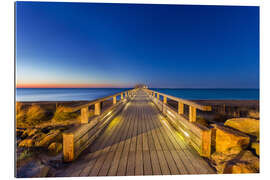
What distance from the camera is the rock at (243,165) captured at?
1.82 m

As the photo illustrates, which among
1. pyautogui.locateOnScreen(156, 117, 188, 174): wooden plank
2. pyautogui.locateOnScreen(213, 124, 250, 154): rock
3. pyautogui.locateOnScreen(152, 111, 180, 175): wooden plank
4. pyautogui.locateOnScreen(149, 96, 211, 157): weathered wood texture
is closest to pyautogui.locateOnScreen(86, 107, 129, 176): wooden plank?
pyautogui.locateOnScreen(152, 111, 180, 175): wooden plank

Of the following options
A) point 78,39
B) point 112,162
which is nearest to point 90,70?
point 78,39

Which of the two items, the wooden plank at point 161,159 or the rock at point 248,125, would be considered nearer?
the wooden plank at point 161,159

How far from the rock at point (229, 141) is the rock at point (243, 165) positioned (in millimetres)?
167

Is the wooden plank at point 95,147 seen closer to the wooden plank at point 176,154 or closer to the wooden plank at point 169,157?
the wooden plank at point 169,157

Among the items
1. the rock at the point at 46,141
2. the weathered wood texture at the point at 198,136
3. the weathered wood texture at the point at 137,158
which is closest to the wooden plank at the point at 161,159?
the weathered wood texture at the point at 137,158

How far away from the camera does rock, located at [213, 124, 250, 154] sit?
220 cm

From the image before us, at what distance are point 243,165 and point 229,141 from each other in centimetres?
48

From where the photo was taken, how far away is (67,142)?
6.20 feet

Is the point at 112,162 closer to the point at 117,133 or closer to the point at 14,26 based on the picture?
the point at 117,133

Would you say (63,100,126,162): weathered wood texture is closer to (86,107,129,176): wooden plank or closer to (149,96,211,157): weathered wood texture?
(86,107,129,176): wooden plank

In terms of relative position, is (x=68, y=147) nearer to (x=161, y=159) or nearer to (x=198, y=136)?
(x=161, y=159)

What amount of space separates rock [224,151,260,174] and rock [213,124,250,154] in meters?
0.17
